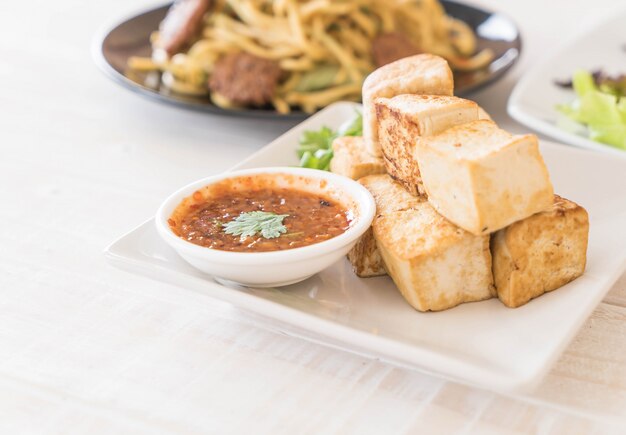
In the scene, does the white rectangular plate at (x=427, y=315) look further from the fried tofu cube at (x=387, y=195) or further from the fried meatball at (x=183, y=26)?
the fried meatball at (x=183, y=26)

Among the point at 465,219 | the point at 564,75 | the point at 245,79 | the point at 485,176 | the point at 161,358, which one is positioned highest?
the point at 485,176

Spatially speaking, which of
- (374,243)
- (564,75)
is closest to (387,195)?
(374,243)

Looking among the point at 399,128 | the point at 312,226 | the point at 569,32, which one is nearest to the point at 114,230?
the point at 312,226

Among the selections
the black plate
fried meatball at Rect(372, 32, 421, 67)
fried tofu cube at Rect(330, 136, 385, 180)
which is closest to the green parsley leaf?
fried tofu cube at Rect(330, 136, 385, 180)

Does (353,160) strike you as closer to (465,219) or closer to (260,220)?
(260,220)

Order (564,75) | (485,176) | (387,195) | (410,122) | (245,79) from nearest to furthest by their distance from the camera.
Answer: (485,176) → (410,122) → (387,195) → (245,79) → (564,75)

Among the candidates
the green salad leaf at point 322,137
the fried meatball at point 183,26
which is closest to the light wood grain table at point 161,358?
the green salad leaf at point 322,137

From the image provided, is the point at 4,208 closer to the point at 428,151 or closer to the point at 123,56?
the point at 123,56
